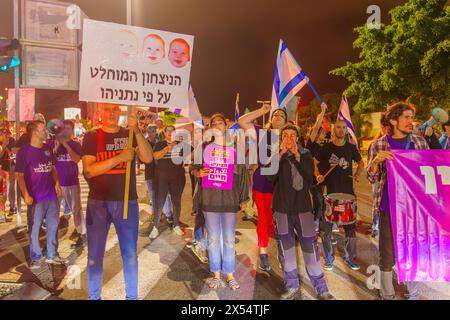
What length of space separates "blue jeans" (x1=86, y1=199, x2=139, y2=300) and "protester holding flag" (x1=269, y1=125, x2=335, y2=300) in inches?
67.6

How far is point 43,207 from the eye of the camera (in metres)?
5.73

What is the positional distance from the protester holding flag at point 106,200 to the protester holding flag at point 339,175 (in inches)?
111

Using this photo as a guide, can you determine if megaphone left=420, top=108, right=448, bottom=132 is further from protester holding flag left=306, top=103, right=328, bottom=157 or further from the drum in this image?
Answer: the drum

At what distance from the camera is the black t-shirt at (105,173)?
408 cm

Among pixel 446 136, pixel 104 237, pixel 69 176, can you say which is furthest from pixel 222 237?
pixel 446 136

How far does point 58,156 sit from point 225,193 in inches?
135

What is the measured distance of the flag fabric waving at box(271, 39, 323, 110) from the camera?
256 inches

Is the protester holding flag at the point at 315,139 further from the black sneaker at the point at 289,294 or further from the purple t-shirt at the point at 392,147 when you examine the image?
the black sneaker at the point at 289,294

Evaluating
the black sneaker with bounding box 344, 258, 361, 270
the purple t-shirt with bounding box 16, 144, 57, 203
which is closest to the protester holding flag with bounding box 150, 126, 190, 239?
the purple t-shirt with bounding box 16, 144, 57, 203

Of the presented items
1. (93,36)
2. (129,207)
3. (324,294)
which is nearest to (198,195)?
(129,207)

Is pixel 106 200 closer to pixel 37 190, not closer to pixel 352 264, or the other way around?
pixel 37 190

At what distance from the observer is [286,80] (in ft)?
21.8
